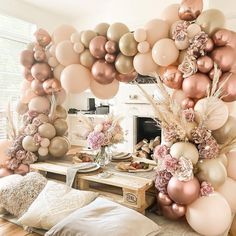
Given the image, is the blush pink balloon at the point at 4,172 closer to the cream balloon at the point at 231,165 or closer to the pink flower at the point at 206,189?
the pink flower at the point at 206,189

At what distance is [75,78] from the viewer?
7.11ft

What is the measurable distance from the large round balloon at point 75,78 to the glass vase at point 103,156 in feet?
1.91

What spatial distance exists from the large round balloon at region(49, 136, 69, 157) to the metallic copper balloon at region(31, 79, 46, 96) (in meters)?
0.51

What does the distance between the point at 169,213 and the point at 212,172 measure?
0.43 metres

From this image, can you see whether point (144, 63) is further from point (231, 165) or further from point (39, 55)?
point (39, 55)

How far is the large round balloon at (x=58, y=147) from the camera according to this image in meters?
2.55

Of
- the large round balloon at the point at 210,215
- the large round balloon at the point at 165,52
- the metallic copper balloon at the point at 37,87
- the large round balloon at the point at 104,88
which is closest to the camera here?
the large round balloon at the point at 210,215

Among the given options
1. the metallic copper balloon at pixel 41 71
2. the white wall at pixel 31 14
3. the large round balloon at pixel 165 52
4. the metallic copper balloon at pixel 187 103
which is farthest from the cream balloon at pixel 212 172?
the white wall at pixel 31 14

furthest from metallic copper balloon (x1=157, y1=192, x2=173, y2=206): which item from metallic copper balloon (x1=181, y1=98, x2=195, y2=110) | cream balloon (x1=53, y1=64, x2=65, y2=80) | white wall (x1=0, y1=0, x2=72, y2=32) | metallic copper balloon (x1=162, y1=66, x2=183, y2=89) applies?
white wall (x1=0, y1=0, x2=72, y2=32)

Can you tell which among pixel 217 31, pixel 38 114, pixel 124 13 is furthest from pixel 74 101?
pixel 217 31

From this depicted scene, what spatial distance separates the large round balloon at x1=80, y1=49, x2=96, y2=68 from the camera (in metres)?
2.16

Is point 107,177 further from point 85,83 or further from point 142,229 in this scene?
point 85,83

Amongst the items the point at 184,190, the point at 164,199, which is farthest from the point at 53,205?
the point at 184,190

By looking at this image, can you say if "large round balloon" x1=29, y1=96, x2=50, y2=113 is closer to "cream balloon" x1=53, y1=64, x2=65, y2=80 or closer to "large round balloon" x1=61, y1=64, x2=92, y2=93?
"cream balloon" x1=53, y1=64, x2=65, y2=80
